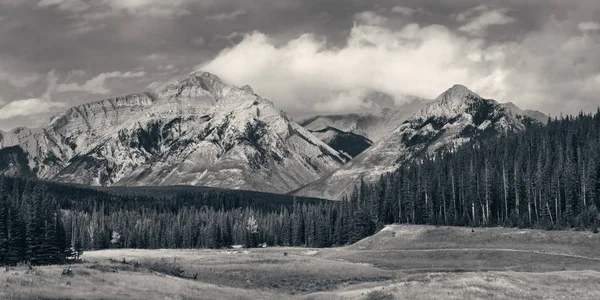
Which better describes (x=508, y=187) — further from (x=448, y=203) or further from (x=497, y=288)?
(x=497, y=288)

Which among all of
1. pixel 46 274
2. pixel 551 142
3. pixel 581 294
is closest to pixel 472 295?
pixel 581 294

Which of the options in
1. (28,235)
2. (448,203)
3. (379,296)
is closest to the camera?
(379,296)

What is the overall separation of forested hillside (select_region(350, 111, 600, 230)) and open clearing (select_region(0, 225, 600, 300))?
15012 mm

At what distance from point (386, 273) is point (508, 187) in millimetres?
74179

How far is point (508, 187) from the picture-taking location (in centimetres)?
14938

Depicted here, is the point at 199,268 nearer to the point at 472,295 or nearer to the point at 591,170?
the point at 472,295

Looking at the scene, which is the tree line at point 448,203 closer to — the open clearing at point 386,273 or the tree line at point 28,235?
the tree line at point 28,235

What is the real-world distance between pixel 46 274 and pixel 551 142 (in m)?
164

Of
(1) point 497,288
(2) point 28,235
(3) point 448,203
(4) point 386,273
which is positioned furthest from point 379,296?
(3) point 448,203

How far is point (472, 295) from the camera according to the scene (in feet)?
163

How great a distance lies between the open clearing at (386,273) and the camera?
49844mm

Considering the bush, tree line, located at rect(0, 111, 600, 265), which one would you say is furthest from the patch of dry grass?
tree line, located at rect(0, 111, 600, 265)

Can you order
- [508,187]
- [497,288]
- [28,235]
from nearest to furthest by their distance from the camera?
1. [497,288]
2. [28,235]
3. [508,187]

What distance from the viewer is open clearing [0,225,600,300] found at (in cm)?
4984
